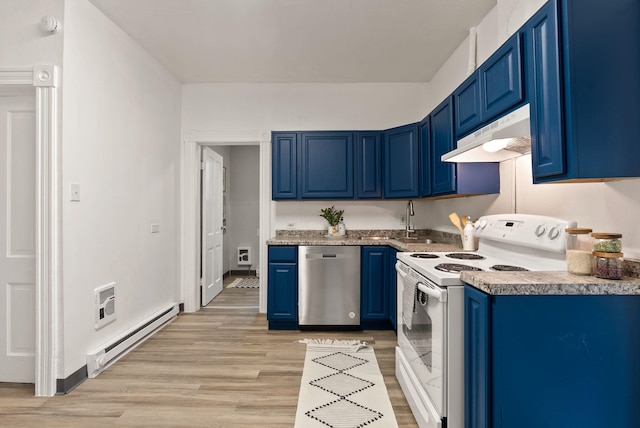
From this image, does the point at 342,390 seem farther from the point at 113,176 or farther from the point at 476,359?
the point at 113,176

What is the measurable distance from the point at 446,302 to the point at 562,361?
1.51ft

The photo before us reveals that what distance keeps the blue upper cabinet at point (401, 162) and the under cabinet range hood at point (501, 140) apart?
934mm

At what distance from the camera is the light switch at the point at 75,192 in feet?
7.49

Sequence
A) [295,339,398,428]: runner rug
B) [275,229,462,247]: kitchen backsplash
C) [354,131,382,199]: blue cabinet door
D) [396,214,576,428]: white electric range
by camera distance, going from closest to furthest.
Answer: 1. [396,214,576,428]: white electric range
2. [295,339,398,428]: runner rug
3. [354,131,382,199]: blue cabinet door
4. [275,229,462,247]: kitchen backsplash

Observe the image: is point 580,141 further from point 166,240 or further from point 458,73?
point 166,240

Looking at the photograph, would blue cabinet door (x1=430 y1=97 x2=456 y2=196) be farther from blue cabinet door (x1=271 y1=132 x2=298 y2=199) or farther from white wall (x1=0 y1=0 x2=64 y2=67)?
white wall (x1=0 y1=0 x2=64 y2=67)

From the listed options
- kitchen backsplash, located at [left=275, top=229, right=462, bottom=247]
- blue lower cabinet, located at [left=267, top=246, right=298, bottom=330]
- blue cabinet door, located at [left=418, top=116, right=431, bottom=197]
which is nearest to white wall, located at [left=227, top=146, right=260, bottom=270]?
kitchen backsplash, located at [left=275, top=229, right=462, bottom=247]

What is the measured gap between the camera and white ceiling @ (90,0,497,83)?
2.50 metres

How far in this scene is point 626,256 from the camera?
4.72 ft

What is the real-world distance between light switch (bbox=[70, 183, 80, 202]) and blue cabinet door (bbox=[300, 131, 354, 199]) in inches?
80.8

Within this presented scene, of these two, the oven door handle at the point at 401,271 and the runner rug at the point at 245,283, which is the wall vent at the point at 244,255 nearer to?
the runner rug at the point at 245,283

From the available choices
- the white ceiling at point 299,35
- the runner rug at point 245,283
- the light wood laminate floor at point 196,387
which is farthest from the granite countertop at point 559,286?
the runner rug at point 245,283

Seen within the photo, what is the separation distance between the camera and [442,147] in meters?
2.76

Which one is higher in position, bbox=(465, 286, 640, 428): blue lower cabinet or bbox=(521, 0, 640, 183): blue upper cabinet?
bbox=(521, 0, 640, 183): blue upper cabinet
